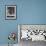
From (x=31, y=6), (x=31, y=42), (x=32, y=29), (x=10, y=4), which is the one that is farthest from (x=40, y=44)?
(x=10, y=4)

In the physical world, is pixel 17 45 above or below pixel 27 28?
below

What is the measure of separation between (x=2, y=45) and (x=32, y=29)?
3.82 feet

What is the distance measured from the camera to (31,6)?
4.78 m

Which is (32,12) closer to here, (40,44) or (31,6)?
(31,6)

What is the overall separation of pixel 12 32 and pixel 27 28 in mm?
546

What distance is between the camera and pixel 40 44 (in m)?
4.29

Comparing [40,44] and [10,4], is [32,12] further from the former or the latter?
[40,44]

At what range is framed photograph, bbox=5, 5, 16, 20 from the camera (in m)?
4.75

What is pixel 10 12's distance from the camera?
476 centimetres

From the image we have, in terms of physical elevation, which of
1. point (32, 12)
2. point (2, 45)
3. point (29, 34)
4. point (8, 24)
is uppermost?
point (32, 12)

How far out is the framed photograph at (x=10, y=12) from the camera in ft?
15.6

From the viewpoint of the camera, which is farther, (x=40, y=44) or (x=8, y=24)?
(x=8, y=24)

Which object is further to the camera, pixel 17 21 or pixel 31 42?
pixel 17 21

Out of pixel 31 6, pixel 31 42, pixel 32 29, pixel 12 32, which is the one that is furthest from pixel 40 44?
pixel 31 6
